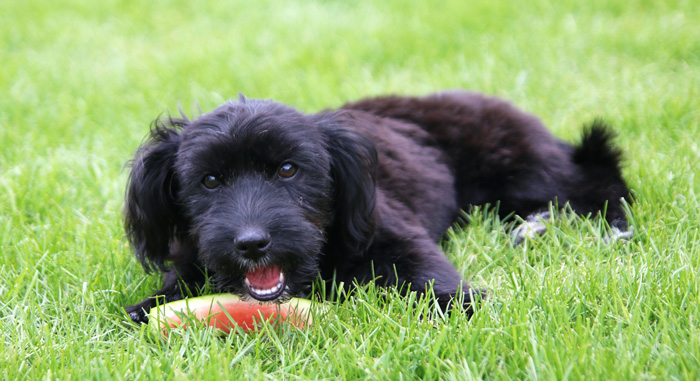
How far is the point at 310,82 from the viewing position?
5.98m

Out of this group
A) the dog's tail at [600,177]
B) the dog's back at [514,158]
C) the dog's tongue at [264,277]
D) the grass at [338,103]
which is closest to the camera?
the grass at [338,103]

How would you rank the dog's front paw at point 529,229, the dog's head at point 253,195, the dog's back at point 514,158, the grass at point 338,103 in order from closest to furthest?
the grass at point 338,103 < the dog's head at point 253,195 < the dog's front paw at point 529,229 < the dog's back at point 514,158

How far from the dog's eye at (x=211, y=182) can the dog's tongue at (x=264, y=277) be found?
0.42m

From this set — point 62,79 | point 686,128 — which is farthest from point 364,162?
point 62,79

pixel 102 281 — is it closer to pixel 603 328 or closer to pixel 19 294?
pixel 19 294

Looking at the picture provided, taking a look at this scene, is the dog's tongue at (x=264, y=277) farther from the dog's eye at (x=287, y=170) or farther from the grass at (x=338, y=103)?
the dog's eye at (x=287, y=170)

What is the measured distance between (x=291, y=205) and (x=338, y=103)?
3.06 meters

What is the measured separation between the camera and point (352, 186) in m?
2.99

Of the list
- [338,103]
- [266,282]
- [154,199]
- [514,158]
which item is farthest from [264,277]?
[338,103]

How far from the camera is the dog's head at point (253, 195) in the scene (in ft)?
8.65

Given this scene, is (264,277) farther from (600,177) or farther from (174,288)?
(600,177)

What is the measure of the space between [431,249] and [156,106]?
377 cm

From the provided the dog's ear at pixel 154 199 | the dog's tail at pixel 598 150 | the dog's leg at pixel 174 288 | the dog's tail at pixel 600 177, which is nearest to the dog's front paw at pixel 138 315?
the dog's leg at pixel 174 288

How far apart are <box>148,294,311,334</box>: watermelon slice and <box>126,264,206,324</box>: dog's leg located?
0.17m
